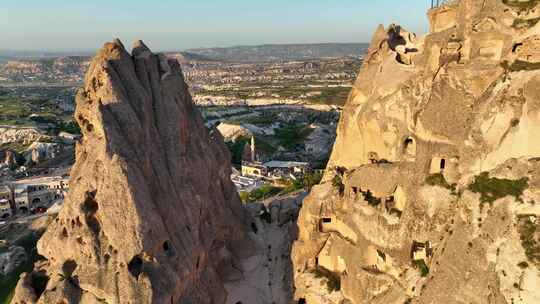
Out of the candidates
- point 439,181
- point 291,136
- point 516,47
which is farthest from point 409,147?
point 291,136

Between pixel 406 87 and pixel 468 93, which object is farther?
pixel 406 87

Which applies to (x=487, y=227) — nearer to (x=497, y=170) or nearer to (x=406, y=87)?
(x=497, y=170)

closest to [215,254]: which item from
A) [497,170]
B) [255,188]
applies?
[497,170]

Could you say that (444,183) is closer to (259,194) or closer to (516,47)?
(516,47)

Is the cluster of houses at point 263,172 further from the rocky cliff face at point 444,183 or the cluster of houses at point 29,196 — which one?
the rocky cliff face at point 444,183

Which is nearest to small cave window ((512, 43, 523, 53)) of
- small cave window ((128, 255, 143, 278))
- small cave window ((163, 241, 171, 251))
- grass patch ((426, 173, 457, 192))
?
grass patch ((426, 173, 457, 192))

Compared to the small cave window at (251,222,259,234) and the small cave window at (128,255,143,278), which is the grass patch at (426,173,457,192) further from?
the small cave window at (251,222,259,234)
